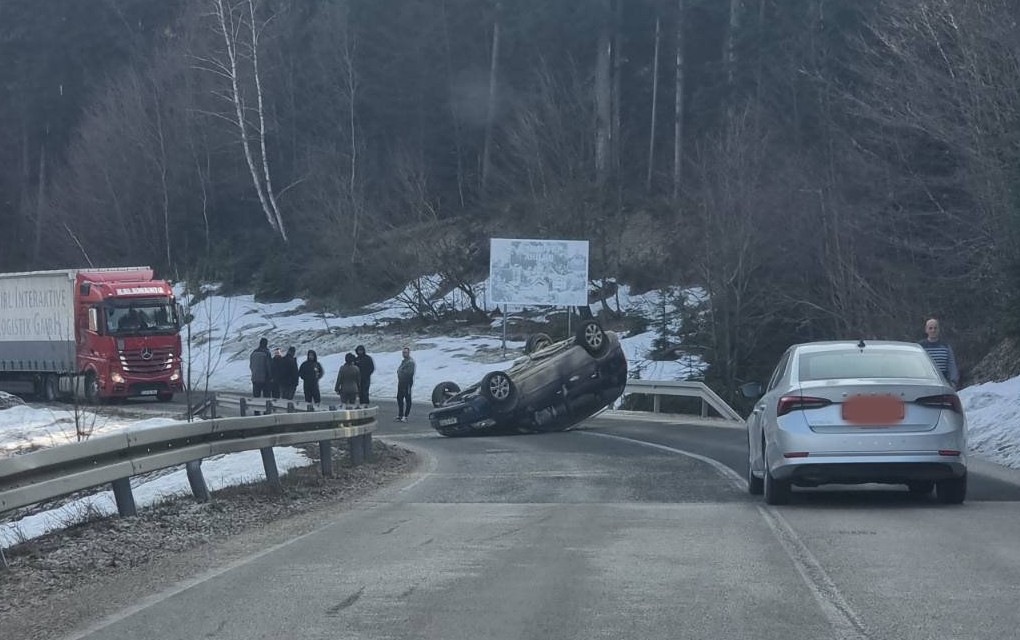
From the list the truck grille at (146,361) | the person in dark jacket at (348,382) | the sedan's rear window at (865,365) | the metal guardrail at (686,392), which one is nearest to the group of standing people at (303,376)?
the person in dark jacket at (348,382)

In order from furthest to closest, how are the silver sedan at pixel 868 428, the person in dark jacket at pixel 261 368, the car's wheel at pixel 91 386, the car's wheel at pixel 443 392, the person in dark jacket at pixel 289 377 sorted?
the car's wheel at pixel 91 386 → the person in dark jacket at pixel 261 368 → the person in dark jacket at pixel 289 377 → the car's wheel at pixel 443 392 → the silver sedan at pixel 868 428

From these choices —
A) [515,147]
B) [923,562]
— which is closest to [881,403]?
[923,562]

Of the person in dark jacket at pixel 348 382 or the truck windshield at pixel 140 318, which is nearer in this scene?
the person in dark jacket at pixel 348 382

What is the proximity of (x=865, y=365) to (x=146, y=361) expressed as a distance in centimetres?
2922

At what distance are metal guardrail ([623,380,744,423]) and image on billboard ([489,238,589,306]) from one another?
1125 centimetres

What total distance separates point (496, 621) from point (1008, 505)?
6767 millimetres

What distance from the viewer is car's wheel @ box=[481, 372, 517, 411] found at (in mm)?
25094

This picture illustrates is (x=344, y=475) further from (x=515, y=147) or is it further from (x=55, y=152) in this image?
(x=55, y=152)

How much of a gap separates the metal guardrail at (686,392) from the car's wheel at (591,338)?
300 centimetres

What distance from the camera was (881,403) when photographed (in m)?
11.6

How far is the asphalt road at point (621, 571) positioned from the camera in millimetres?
7270

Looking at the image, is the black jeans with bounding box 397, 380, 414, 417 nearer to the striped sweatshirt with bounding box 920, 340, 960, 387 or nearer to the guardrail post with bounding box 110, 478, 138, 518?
the striped sweatshirt with bounding box 920, 340, 960, 387

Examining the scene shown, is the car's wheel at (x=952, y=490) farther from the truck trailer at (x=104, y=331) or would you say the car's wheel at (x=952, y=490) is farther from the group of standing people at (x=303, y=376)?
A: the truck trailer at (x=104, y=331)

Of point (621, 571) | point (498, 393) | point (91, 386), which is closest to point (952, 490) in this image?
point (621, 571)
